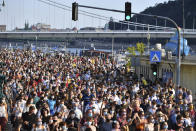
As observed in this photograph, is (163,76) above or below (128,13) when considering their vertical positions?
below

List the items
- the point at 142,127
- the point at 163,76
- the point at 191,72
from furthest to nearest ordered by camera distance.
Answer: the point at 163,76 → the point at 191,72 → the point at 142,127

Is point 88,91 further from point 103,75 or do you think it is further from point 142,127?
point 103,75

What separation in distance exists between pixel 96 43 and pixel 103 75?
5050 inches

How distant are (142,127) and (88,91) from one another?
490cm

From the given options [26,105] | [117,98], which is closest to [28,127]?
[26,105]

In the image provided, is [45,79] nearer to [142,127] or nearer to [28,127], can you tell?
[28,127]

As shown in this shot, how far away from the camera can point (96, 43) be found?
15512cm

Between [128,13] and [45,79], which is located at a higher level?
[128,13]

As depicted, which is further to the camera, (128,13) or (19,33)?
(19,33)

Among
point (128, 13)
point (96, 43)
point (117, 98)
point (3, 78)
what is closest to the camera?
point (117, 98)

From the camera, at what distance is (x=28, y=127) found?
34.0ft

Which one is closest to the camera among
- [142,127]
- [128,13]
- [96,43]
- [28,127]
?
[142,127]

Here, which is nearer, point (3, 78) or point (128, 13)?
point (128, 13)

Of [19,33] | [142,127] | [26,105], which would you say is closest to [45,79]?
[26,105]
